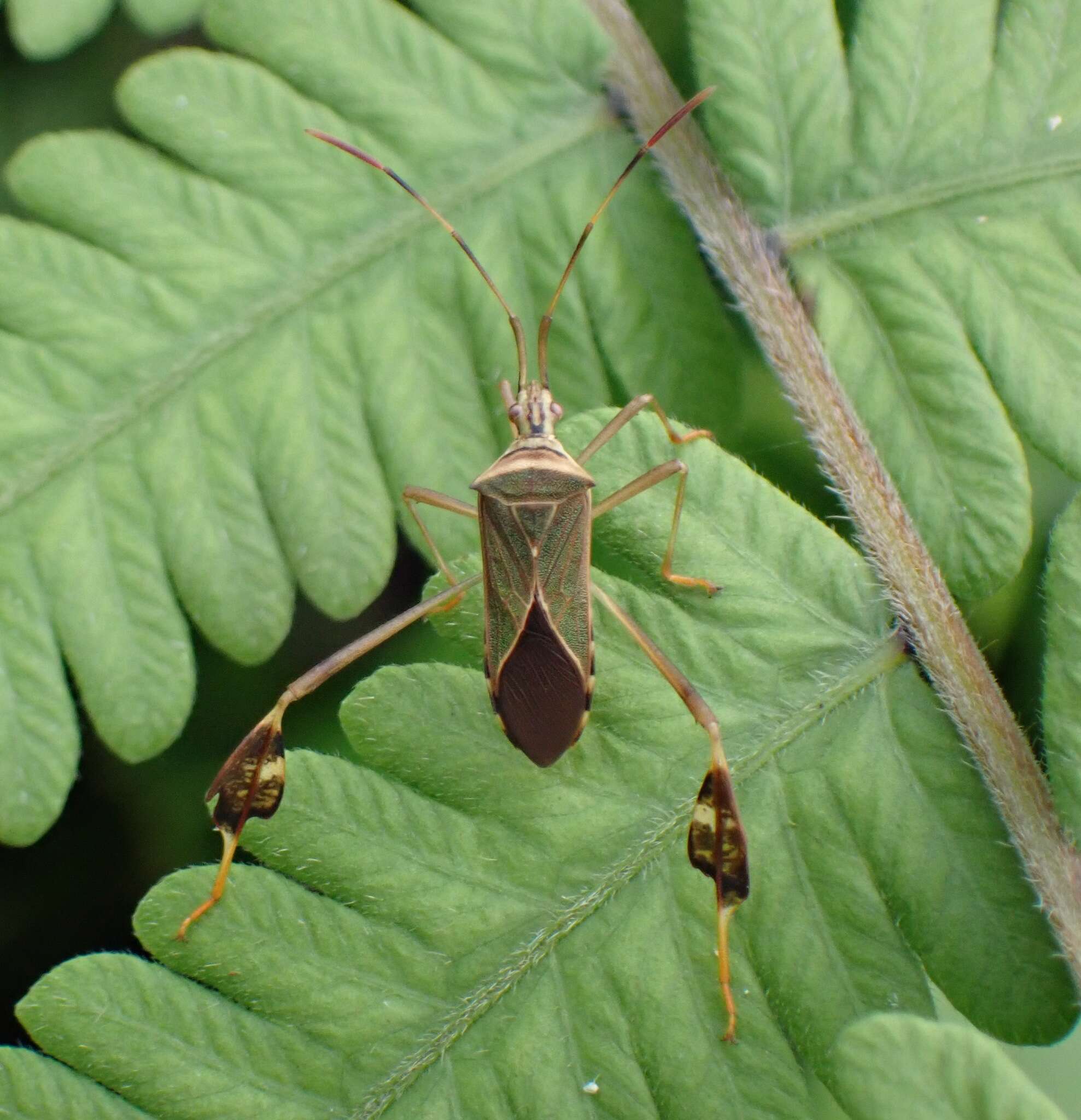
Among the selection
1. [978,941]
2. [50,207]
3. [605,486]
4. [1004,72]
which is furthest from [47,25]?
[978,941]

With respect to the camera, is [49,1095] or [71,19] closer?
[49,1095]

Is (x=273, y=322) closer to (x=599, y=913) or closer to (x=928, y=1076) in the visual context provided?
(x=599, y=913)

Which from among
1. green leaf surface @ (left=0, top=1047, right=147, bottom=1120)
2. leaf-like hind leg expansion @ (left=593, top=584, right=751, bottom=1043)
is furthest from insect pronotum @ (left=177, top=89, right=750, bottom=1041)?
green leaf surface @ (left=0, top=1047, right=147, bottom=1120)

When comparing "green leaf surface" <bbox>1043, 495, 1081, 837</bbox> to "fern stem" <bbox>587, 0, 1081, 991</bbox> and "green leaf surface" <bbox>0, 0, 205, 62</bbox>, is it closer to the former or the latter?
"fern stem" <bbox>587, 0, 1081, 991</bbox>

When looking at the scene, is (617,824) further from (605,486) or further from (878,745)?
(605,486)

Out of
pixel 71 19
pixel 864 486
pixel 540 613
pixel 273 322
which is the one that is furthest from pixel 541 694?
pixel 71 19

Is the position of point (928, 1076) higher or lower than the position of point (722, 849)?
lower

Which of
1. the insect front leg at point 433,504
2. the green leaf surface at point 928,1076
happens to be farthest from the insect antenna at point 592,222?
the green leaf surface at point 928,1076
